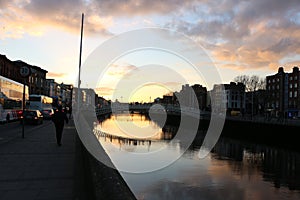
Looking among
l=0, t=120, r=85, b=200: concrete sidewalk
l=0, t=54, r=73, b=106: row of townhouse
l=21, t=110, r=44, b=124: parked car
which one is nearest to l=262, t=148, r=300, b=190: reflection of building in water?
l=0, t=120, r=85, b=200: concrete sidewalk

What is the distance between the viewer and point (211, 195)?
45.6 ft

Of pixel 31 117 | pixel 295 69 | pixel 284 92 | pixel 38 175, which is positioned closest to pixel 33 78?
pixel 31 117

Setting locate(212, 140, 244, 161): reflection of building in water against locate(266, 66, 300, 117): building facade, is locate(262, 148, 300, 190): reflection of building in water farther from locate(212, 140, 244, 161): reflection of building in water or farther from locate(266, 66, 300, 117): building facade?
locate(266, 66, 300, 117): building facade

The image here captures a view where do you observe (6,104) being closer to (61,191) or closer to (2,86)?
(2,86)

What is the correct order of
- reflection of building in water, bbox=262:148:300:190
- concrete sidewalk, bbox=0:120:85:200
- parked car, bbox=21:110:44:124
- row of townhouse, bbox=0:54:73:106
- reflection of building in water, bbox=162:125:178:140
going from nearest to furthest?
concrete sidewalk, bbox=0:120:85:200, reflection of building in water, bbox=262:148:300:190, parked car, bbox=21:110:44:124, reflection of building in water, bbox=162:125:178:140, row of townhouse, bbox=0:54:73:106

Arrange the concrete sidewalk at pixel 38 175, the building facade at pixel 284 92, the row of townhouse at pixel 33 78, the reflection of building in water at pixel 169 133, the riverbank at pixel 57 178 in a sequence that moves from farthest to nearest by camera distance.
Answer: the building facade at pixel 284 92 → the row of townhouse at pixel 33 78 → the reflection of building in water at pixel 169 133 → the concrete sidewalk at pixel 38 175 → the riverbank at pixel 57 178

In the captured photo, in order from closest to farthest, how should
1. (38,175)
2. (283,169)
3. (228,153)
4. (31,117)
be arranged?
(38,175)
(283,169)
(31,117)
(228,153)

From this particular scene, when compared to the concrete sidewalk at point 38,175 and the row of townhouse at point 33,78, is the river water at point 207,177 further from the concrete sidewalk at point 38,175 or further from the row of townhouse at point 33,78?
the row of townhouse at point 33,78

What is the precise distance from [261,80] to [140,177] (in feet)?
238

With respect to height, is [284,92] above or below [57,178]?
above

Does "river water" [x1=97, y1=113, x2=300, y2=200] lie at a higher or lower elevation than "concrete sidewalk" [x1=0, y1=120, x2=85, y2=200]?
lower

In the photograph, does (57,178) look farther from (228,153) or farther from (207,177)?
(228,153)

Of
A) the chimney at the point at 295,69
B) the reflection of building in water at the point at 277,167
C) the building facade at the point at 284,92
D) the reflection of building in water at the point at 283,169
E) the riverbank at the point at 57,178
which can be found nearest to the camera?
the riverbank at the point at 57,178

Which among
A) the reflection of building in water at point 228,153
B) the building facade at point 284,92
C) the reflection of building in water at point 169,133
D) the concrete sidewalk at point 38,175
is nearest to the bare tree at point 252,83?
the building facade at point 284,92
